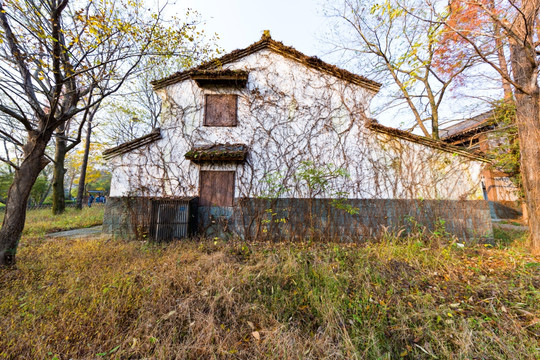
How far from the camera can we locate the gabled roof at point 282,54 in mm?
7754

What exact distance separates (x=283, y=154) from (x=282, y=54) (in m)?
4.38

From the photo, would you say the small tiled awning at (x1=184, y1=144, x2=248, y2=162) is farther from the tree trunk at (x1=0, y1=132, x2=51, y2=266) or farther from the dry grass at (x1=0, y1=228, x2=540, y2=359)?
the dry grass at (x1=0, y1=228, x2=540, y2=359)

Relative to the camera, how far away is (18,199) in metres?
3.86

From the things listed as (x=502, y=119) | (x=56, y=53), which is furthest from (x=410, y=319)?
(x=502, y=119)

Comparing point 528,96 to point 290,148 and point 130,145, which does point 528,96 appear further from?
point 130,145

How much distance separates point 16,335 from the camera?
213cm

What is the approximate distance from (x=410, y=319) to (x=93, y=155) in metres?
25.5

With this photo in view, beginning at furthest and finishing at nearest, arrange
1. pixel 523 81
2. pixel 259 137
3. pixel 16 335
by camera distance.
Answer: pixel 259 137 → pixel 523 81 → pixel 16 335

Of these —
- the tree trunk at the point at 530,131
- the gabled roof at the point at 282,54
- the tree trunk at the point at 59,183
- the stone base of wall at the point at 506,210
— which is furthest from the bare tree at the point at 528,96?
the tree trunk at the point at 59,183

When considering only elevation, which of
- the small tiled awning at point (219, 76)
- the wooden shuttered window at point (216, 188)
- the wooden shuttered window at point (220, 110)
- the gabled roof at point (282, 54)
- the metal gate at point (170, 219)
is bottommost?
the metal gate at point (170, 219)

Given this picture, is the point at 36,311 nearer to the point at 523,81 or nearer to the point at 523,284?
the point at 523,284

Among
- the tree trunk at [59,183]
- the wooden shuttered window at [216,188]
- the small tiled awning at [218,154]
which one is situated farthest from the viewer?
the tree trunk at [59,183]

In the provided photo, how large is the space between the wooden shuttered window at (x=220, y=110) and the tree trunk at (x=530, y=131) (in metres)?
8.05

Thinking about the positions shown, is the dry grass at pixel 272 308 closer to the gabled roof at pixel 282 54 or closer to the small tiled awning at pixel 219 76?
the small tiled awning at pixel 219 76
